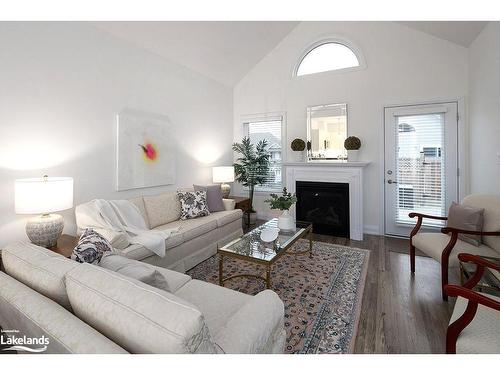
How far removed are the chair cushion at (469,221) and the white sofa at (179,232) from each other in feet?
8.79

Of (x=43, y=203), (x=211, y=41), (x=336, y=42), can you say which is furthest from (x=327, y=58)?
(x=43, y=203)

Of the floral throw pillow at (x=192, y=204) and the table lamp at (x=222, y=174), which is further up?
the table lamp at (x=222, y=174)

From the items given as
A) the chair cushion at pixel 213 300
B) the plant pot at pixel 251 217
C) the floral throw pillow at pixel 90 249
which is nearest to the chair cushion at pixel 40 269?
the floral throw pillow at pixel 90 249

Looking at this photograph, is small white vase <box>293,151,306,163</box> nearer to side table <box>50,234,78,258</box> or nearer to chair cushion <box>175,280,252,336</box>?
chair cushion <box>175,280,252,336</box>

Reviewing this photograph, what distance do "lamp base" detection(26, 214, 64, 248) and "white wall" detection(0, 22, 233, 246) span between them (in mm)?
397

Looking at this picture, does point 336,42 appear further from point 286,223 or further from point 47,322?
point 47,322

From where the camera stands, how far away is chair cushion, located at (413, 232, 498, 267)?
232cm

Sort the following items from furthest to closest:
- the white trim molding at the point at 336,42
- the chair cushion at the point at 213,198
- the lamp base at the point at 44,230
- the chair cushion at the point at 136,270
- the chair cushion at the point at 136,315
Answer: the white trim molding at the point at 336,42, the chair cushion at the point at 213,198, the lamp base at the point at 44,230, the chair cushion at the point at 136,270, the chair cushion at the point at 136,315

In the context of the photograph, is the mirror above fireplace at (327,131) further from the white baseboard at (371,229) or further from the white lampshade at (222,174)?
the white lampshade at (222,174)

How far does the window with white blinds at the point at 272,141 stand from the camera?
5.19 metres

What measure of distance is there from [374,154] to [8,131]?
469 centimetres

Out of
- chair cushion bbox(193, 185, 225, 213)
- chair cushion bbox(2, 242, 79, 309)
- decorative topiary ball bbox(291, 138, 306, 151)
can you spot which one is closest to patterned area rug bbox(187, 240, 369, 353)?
chair cushion bbox(193, 185, 225, 213)
